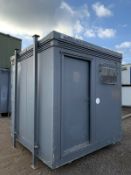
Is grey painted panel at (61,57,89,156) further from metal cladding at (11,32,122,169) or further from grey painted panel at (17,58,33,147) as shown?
grey painted panel at (17,58,33,147)

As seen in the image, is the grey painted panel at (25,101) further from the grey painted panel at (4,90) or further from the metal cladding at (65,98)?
the grey painted panel at (4,90)

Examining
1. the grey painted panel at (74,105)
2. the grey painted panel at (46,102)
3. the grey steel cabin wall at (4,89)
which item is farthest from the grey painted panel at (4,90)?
the grey painted panel at (74,105)

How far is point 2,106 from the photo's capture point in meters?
7.04

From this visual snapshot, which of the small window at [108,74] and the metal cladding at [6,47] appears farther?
the metal cladding at [6,47]

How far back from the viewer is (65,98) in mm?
2607

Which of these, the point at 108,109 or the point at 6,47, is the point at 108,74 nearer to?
the point at 108,109

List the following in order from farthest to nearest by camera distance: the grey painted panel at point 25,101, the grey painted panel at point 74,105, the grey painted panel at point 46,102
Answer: the grey painted panel at point 25,101
the grey painted panel at point 74,105
the grey painted panel at point 46,102

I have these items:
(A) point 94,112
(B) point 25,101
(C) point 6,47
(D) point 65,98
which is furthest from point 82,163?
(C) point 6,47

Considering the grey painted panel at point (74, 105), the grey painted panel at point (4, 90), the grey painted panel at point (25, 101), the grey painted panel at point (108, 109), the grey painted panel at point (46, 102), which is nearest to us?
the grey painted panel at point (46, 102)

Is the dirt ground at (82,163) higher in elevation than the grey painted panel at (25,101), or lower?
lower

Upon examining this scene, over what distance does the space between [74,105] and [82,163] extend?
1023 millimetres

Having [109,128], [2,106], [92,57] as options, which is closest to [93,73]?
[92,57]

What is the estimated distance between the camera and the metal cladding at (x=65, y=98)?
96.7 inches

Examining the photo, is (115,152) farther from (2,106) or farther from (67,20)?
(2,106)
